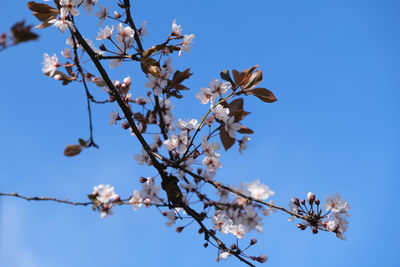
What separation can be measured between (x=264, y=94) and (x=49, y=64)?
3.75ft

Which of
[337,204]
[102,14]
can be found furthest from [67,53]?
[337,204]

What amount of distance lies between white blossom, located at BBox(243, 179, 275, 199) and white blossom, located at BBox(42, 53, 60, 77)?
75.7 inches

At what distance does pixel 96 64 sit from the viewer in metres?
1.46

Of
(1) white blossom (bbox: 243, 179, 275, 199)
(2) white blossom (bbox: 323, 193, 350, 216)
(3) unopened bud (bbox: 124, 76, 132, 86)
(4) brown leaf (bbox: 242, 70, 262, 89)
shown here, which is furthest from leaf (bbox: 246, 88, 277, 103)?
(1) white blossom (bbox: 243, 179, 275, 199)

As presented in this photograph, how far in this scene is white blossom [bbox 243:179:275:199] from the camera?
2.87 metres

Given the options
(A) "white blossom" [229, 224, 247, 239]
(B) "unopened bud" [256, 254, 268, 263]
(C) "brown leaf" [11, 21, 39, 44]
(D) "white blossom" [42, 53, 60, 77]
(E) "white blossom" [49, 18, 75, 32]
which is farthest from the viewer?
(A) "white blossom" [229, 224, 247, 239]

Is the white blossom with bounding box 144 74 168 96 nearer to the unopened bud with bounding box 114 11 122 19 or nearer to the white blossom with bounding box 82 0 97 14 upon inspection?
the unopened bud with bounding box 114 11 122 19

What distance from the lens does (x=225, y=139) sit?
1747 mm

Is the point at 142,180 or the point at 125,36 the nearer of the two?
the point at 125,36

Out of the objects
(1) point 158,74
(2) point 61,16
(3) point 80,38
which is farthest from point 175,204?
(2) point 61,16

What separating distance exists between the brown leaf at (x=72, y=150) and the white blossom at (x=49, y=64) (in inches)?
15.9

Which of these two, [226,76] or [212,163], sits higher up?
[226,76]

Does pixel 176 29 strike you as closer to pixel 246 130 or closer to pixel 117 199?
pixel 246 130

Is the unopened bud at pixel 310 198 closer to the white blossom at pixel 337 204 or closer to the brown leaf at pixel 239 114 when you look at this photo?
the white blossom at pixel 337 204
